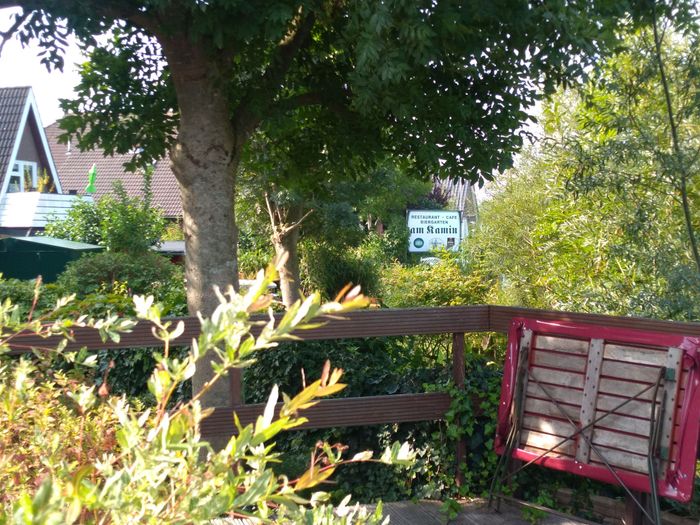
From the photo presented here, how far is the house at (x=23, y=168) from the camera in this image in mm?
30188

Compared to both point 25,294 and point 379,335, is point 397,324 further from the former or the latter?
point 25,294

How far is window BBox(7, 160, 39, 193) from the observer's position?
35.2 m

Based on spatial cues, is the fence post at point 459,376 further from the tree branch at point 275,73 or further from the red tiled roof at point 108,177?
the red tiled roof at point 108,177

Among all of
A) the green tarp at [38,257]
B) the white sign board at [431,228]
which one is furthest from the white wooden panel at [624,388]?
the white sign board at [431,228]

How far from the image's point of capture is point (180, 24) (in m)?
5.86

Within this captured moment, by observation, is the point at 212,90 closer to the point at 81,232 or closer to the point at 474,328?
the point at 474,328

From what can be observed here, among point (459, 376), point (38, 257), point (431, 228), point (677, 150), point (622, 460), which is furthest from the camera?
point (431, 228)

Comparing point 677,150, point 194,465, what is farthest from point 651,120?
point 194,465

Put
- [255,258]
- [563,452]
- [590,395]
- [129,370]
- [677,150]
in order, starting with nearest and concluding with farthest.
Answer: [590,395], [563,452], [677,150], [129,370], [255,258]

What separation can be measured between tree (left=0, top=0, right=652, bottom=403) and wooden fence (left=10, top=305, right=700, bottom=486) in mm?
698

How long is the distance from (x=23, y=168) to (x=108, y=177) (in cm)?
782

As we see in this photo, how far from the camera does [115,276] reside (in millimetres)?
11594

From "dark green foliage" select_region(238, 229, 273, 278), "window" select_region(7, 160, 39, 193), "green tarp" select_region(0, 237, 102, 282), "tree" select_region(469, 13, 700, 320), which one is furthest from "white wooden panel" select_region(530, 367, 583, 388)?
"window" select_region(7, 160, 39, 193)

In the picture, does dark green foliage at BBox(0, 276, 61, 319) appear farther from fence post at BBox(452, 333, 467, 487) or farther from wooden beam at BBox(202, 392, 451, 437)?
fence post at BBox(452, 333, 467, 487)
